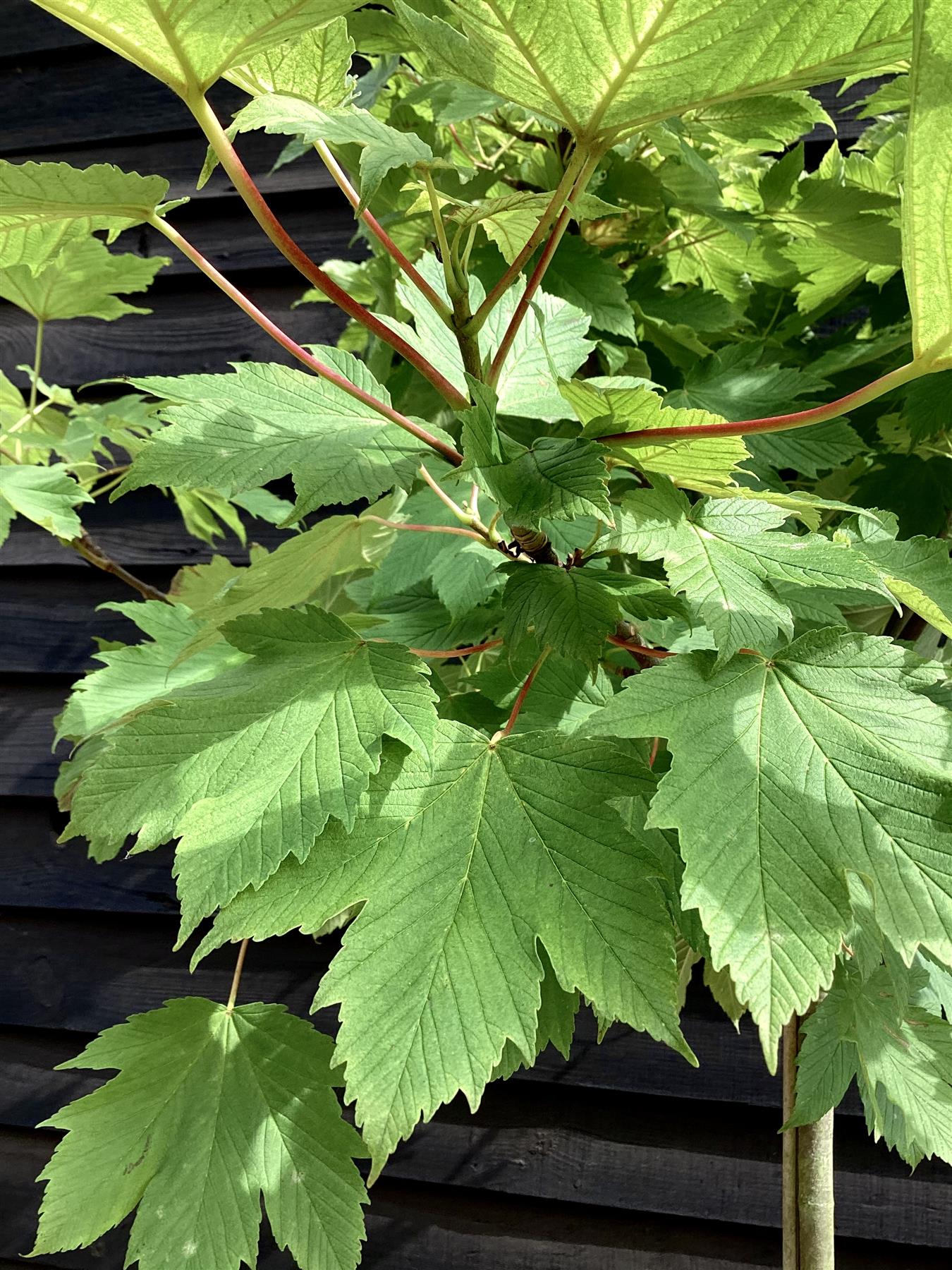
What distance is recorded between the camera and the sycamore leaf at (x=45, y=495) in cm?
67

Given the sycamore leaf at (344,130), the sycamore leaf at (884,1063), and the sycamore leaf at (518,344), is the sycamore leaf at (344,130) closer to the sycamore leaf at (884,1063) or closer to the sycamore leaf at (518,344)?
the sycamore leaf at (518,344)

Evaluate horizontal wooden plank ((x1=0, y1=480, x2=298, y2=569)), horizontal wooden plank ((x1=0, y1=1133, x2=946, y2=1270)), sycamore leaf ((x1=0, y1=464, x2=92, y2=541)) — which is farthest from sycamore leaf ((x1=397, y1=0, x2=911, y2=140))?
horizontal wooden plank ((x1=0, y1=1133, x2=946, y2=1270))

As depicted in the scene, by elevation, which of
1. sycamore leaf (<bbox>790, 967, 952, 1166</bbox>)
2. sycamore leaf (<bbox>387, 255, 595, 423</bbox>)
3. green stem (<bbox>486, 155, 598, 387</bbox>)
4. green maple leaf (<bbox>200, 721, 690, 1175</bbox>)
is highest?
green stem (<bbox>486, 155, 598, 387</bbox>)

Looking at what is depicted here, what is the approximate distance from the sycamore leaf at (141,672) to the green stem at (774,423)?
1.00ft

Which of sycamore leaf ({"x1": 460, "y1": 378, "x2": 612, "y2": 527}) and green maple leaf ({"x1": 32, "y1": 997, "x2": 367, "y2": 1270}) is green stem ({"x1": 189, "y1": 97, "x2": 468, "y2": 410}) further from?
green maple leaf ({"x1": 32, "y1": 997, "x2": 367, "y2": 1270})

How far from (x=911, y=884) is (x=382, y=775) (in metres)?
0.19

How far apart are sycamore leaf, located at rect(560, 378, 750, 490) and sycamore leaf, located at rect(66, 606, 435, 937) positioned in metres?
0.12

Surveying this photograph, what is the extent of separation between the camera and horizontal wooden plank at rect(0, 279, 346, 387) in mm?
1337

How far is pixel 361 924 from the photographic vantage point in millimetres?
327

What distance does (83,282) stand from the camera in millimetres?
795

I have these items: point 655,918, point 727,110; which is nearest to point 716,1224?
point 655,918

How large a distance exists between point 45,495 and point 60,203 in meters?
0.40

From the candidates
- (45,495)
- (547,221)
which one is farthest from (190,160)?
(547,221)

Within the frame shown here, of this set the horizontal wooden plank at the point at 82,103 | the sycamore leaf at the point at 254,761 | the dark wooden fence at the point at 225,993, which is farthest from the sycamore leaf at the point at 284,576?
the horizontal wooden plank at the point at 82,103
